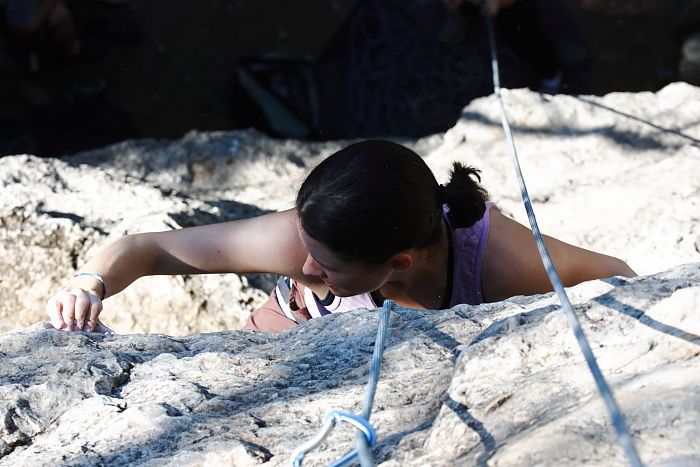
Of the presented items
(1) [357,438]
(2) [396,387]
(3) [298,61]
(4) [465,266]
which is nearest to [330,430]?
(1) [357,438]

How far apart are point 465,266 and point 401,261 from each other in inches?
7.7

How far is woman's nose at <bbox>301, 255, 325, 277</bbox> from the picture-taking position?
1.55 meters

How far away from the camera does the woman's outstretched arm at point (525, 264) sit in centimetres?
167

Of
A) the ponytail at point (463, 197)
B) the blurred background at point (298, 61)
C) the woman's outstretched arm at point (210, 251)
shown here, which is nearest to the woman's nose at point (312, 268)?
the woman's outstretched arm at point (210, 251)

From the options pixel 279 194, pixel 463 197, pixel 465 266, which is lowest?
pixel 279 194

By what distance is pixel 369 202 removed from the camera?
145cm

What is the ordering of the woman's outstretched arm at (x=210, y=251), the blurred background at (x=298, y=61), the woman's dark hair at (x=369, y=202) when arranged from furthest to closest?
the blurred background at (x=298, y=61) < the woman's outstretched arm at (x=210, y=251) < the woman's dark hair at (x=369, y=202)

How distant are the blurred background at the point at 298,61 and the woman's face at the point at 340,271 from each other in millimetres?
2079

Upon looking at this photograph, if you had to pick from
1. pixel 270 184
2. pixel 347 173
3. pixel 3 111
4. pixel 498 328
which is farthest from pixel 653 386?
pixel 3 111

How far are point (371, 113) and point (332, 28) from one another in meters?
1.00

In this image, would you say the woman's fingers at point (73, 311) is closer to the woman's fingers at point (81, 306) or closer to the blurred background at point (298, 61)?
the woman's fingers at point (81, 306)

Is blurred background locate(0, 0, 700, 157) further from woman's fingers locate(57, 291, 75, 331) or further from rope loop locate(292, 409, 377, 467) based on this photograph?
rope loop locate(292, 409, 377, 467)

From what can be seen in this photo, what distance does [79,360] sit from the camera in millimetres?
1326

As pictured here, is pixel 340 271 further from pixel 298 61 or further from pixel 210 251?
pixel 298 61
